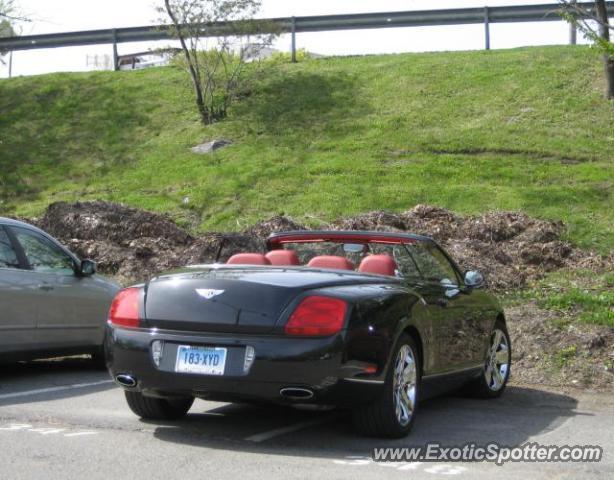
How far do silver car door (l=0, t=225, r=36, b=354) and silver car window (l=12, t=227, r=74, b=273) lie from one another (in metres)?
0.19

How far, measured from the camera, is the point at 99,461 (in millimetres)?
6066

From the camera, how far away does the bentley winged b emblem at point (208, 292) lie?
6746mm

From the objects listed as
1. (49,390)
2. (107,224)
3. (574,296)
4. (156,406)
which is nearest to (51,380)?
(49,390)

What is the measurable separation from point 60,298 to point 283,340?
14.6 ft

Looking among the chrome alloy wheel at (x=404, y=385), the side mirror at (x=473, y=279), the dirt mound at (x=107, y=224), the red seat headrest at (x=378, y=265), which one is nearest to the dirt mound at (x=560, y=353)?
the side mirror at (x=473, y=279)

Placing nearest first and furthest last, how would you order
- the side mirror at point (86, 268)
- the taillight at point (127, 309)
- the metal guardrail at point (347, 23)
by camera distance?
the taillight at point (127, 309)
the side mirror at point (86, 268)
the metal guardrail at point (347, 23)

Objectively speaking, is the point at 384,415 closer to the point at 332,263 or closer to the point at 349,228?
the point at 332,263

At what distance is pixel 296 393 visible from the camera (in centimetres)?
652

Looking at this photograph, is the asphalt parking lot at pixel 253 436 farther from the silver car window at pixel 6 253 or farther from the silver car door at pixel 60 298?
the silver car window at pixel 6 253

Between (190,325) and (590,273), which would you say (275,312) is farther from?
(590,273)

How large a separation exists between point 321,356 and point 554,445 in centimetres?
174

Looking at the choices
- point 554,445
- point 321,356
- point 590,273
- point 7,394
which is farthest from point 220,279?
point 590,273

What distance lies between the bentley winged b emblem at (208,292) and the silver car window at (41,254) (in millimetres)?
3891

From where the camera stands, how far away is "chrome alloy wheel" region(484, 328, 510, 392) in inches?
362
